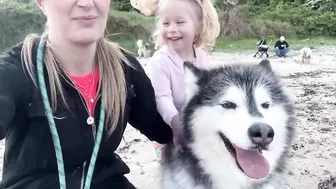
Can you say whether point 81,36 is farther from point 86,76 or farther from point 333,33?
point 333,33

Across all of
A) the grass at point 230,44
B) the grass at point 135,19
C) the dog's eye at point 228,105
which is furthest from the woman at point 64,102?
the grass at point 135,19

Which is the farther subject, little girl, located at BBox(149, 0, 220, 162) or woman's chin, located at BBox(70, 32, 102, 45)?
little girl, located at BBox(149, 0, 220, 162)

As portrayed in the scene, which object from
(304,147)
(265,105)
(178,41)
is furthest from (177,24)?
(304,147)

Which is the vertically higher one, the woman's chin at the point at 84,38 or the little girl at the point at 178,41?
the woman's chin at the point at 84,38

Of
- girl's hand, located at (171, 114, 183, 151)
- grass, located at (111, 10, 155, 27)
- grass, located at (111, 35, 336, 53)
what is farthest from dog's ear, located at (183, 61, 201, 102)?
grass, located at (111, 10, 155, 27)

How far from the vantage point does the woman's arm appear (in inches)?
98.3

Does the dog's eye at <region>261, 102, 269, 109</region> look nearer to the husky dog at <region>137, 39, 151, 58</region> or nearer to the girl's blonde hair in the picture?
the girl's blonde hair

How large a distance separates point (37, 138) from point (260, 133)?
970mm

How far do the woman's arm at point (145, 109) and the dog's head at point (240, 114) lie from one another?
0.65ft

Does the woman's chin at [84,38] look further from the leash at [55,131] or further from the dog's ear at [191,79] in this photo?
the dog's ear at [191,79]

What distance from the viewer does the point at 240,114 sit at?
223 cm

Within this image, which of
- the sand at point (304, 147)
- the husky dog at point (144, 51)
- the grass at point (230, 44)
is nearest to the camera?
the sand at point (304, 147)

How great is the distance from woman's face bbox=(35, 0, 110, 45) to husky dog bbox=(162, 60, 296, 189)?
0.61 meters

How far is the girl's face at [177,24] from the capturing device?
3.04 meters
